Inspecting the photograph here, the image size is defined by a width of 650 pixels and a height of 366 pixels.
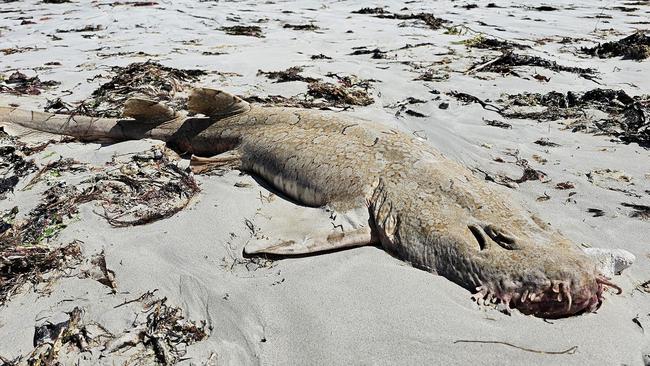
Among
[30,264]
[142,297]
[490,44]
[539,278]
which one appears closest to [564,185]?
[539,278]

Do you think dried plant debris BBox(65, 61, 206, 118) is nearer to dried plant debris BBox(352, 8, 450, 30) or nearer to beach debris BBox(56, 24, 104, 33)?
beach debris BBox(56, 24, 104, 33)

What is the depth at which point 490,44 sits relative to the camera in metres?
9.82

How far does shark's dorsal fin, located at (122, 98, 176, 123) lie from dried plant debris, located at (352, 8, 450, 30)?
8605 millimetres

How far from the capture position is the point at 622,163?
459cm

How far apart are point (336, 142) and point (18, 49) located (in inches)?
364

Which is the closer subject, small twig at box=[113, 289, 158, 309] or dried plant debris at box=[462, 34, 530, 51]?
small twig at box=[113, 289, 158, 309]

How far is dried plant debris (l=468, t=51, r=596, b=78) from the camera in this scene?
25.7 ft

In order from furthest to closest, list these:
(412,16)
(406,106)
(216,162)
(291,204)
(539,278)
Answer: (412,16)
(406,106)
(216,162)
(291,204)
(539,278)

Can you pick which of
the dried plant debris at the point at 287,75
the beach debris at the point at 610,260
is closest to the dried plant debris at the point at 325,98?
the dried plant debris at the point at 287,75

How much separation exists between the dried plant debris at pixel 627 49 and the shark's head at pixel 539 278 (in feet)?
24.7

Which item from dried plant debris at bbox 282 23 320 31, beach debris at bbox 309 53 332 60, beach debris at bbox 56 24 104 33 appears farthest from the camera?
dried plant debris at bbox 282 23 320 31

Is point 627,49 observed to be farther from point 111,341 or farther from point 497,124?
point 111,341

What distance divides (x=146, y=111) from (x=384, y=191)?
3.36m

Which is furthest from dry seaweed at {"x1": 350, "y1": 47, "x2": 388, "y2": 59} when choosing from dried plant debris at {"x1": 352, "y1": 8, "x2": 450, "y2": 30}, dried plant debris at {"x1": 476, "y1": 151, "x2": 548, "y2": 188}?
dried plant debris at {"x1": 476, "y1": 151, "x2": 548, "y2": 188}
